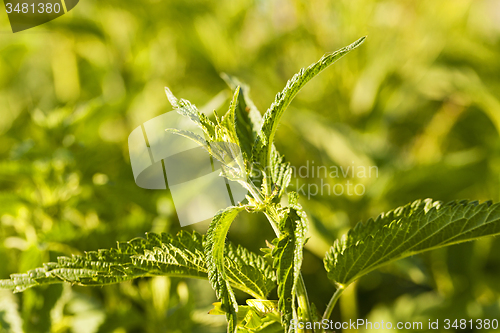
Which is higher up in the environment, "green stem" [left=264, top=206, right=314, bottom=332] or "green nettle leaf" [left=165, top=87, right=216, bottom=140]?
"green nettle leaf" [left=165, top=87, right=216, bottom=140]

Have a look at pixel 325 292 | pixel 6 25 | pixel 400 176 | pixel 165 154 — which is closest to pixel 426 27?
pixel 400 176

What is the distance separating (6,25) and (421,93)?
1196 millimetres

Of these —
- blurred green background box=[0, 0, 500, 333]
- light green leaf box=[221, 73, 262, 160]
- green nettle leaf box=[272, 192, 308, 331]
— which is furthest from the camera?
blurred green background box=[0, 0, 500, 333]

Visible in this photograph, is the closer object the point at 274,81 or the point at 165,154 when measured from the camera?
the point at 165,154

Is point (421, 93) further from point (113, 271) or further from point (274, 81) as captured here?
point (113, 271)

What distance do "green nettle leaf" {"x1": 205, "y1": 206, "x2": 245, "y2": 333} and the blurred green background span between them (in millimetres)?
356

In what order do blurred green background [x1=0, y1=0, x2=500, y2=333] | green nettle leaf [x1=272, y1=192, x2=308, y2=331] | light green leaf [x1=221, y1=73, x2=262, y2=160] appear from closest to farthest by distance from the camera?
green nettle leaf [x1=272, y1=192, x2=308, y2=331]
light green leaf [x1=221, y1=73, x2=262, y2=160]
blurred green background [x1=0, y1=0, x2=500, y2=333]

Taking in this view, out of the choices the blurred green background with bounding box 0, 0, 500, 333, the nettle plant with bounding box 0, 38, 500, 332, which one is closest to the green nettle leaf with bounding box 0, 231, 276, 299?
the nettle plant with bounding box 0, 38, 500, 332

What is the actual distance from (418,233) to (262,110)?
31.9 inches

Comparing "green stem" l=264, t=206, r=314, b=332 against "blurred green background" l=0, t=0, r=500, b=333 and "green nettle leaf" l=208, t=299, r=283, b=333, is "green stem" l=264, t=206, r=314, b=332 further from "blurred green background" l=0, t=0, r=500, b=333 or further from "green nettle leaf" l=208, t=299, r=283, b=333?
"blurred green background" l=0, t=0, r=500, b=333

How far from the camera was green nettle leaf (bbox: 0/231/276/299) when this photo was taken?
0.31 m

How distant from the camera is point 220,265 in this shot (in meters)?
0.27

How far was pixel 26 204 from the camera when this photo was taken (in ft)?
2.11

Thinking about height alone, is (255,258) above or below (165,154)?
below
